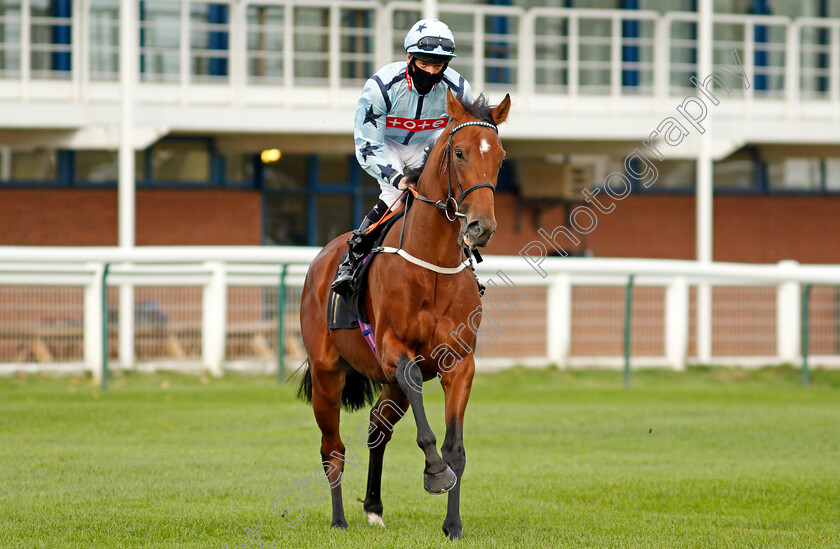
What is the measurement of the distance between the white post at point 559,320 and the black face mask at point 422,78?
28.3 ft

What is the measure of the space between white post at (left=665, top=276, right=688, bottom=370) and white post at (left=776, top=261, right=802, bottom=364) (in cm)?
130

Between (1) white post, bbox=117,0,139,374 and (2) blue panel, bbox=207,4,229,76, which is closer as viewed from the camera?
(1) white post, bbox=117,0,139,374

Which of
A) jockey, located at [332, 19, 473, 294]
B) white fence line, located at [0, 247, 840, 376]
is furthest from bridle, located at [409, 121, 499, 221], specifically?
white fence line, located at [0, 247, 840, 376]

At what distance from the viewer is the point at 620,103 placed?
17.6 metres

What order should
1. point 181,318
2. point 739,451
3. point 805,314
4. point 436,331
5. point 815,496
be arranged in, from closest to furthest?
point 436,331 → point 815,496 → point 739,451 → point 181,318 → point 805,314

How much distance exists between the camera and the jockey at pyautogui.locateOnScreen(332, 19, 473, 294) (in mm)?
5844

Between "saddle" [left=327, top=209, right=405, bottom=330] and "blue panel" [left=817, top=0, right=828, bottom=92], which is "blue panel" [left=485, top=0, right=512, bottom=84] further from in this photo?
"saddle" [left=327, top=209, right=405, bottom=330]

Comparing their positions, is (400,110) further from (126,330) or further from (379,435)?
(126,330)

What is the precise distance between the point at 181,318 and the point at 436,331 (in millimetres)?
8381

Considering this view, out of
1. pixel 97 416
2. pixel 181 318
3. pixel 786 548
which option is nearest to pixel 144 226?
pixel 181 318

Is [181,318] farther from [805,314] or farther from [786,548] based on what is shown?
[786,548]

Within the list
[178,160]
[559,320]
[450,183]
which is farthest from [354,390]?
[178,160]

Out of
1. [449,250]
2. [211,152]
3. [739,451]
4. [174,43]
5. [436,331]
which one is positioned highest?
[174,43]

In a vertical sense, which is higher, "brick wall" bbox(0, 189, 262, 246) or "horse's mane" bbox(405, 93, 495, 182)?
"horse's mane" bbox(405, 93, 495, 182)
